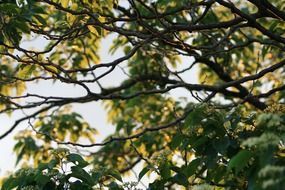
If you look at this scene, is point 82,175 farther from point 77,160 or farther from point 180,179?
point 180,179

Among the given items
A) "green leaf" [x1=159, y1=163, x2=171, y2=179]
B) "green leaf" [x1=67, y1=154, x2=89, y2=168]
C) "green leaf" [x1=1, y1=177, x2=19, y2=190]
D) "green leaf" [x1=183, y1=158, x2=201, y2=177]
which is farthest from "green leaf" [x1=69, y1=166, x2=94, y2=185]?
"green leaf" [x1=183, y1=158, x2=201, y2=177]

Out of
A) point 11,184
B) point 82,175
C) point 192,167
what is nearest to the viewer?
point 192,167

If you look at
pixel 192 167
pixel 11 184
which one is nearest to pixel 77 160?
pixel 11 184

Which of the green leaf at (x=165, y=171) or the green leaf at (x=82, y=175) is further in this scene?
the green leaf at (x=165, y=171)

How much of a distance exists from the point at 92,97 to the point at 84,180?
1132 millimetres

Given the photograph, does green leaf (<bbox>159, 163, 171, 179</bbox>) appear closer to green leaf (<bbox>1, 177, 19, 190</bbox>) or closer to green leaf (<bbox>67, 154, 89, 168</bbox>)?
green leaf (<bbox>67, 154, 89, 168</bbox>)

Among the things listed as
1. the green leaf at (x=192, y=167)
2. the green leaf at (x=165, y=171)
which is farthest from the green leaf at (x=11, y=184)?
the green leaf at (x=192, y=167)

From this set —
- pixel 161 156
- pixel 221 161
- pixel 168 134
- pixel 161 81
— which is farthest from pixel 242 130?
pixel 168 134

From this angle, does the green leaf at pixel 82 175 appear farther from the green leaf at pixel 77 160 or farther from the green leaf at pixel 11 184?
the green leaf at pixel 11 184

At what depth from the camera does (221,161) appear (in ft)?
13.4

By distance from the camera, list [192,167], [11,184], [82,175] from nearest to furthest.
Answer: [192,167] < [82,175] < [11,184]

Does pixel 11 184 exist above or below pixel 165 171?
below

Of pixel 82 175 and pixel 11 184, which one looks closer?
pixel 82 175

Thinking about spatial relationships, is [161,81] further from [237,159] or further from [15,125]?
[237,159]
